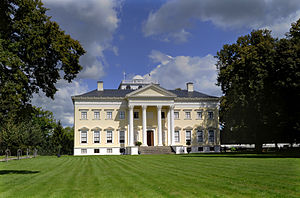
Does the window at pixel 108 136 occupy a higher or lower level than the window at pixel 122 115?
lower

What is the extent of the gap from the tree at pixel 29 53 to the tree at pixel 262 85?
18.5 metres

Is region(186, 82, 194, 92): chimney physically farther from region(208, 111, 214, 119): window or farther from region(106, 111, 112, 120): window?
region(106, 111, 112, 120): window

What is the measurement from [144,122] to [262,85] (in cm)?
2389

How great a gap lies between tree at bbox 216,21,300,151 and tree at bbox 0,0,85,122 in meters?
18.5

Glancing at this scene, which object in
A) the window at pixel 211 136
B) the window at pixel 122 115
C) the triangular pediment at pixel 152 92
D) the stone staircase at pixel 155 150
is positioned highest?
the triangular pediment at pixel 152 92

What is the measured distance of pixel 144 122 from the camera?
51.2 m

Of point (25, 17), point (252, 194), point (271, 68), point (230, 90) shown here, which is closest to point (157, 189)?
point (252, 194)

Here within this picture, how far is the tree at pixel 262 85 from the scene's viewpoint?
27.9 meters

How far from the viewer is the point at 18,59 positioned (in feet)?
54.2

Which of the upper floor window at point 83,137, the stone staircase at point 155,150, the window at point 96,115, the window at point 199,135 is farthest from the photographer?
the window at point 199,135

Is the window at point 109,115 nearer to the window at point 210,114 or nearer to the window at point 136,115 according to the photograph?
the window at point 136,115

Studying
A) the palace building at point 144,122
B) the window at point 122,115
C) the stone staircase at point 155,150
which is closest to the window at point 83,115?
the palace building at point 144,122

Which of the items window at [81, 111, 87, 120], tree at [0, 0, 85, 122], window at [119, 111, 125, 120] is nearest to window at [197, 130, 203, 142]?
window at [119, 111, 125, 120]

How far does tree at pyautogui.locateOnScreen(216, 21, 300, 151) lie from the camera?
27.9 meters
